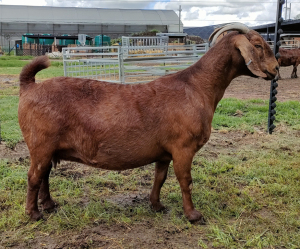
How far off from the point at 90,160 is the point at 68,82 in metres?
0.84

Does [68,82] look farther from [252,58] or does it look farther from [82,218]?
[252,58]

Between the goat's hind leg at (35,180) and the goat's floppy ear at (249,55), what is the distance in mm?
2213

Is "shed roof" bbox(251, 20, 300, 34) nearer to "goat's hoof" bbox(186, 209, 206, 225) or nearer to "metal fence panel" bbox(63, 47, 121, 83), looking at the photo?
"metal fence panel" bbox(63, 47, 121, 83)

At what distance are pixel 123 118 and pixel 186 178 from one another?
0.91m

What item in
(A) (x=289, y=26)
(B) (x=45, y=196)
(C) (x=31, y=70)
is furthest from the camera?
(A) (x=289, y=26)

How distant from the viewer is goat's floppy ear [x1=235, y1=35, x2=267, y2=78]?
3434 millimetres

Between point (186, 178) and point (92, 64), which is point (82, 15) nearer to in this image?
point (92, 64)

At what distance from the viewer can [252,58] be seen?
3.47m

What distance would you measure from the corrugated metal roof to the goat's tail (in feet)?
174

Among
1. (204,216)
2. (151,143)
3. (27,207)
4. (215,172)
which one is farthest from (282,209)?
(27,207)

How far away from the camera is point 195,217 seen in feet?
11.9

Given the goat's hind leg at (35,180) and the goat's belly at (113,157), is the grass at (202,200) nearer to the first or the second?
the goat's hind leg at (35,180)

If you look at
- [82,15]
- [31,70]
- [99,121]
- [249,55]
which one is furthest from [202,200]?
[82,15]

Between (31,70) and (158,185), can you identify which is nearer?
(31,70)
